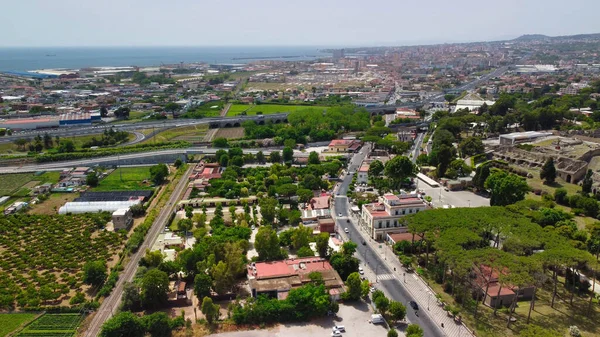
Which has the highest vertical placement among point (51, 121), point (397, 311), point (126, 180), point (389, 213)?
point (51, 121)

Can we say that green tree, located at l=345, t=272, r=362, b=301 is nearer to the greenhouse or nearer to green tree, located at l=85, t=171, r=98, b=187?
the greenhouse

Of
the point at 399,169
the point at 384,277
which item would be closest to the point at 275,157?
the point at 399,169

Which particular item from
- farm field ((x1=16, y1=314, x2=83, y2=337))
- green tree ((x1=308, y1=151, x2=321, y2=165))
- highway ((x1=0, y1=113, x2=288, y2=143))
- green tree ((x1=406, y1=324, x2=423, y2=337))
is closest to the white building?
green tree ((x1=308, y1=151, x2=321, y2=165))

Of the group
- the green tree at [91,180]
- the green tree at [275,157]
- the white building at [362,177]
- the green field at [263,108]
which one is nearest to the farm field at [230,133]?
the green field at [263,108]

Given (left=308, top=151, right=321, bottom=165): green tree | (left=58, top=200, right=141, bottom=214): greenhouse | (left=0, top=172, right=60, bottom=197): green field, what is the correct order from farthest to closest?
(left=308, top=151, right=321, bottom=165): green tree, (left=0, top=172, right=60, bottom=197): green field, (left=58, top=200, right=141, bottom=214): greenhouse

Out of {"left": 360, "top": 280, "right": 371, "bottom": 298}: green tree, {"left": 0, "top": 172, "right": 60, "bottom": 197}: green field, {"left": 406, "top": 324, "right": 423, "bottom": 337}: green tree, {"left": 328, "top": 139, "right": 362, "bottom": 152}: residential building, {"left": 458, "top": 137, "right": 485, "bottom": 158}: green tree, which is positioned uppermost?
{"left": 458, "top": 137, "right": 485, "bottom": 158}: green tree

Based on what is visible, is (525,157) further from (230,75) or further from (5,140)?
(230,75)

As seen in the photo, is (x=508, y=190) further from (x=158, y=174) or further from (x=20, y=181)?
(x=20, y=181)
